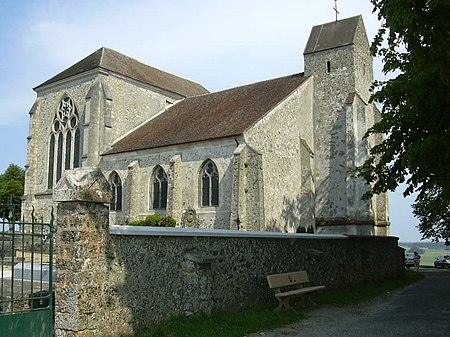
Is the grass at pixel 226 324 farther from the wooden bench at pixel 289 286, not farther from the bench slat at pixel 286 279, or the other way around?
the bench slat at pixel 286 279

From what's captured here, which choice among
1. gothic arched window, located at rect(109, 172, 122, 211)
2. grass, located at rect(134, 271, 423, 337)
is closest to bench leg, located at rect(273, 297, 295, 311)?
grass, located at rect(134, 271, 423, 337)

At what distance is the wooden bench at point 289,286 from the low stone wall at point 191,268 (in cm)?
44

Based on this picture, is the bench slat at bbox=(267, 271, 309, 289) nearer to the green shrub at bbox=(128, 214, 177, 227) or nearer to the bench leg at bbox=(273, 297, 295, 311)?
the bench leg at bbox=(273, 297, 295, 311)

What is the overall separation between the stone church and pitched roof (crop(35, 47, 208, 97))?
0.53 feet

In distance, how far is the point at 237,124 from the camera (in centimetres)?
2420

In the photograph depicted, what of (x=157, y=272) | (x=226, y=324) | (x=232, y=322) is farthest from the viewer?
(x=232, y=322)

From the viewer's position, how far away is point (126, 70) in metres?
33.5

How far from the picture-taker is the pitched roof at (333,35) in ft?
94.0

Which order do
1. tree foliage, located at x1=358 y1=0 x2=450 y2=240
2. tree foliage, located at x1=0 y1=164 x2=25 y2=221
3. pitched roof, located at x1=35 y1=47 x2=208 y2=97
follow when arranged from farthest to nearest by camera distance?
1. tree foliage, located at x1=0 y1=164 x2=25 y2=221
2. pitched roof, located at x1=35 y1=47 x2=208 y2=97
3. tree foliage, located at x1=358 y1=0 x2=450 y2=240

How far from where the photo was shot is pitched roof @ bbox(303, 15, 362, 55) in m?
28.6

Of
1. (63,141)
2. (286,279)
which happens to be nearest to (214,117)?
(63,141)

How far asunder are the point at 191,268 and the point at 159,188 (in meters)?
16.8

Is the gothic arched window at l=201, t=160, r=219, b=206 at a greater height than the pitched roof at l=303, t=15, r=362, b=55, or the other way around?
the pitched roof at l=303, t=15, r=362, b=55

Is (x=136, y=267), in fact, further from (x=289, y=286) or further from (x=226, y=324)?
(x=289, y=286)
